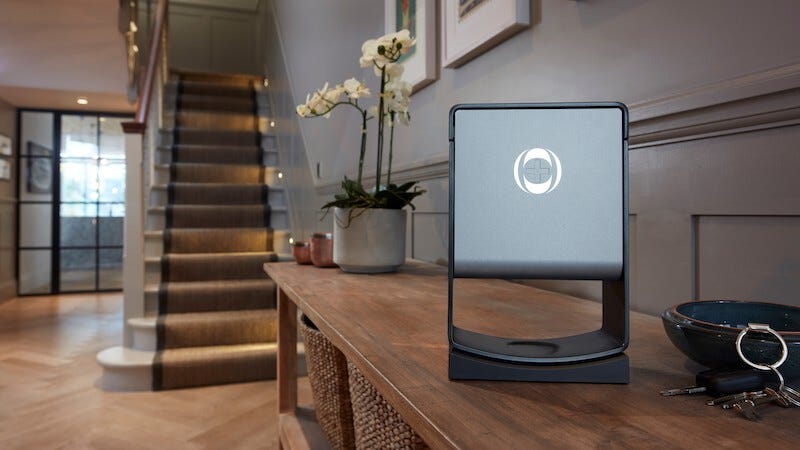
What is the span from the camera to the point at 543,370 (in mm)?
441

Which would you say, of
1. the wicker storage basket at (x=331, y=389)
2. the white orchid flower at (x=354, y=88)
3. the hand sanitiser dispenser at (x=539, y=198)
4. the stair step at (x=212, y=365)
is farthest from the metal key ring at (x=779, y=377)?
the stair step at (x=212, y=365)

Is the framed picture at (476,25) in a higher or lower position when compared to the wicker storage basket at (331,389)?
higher

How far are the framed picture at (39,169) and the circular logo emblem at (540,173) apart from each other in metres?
6.38

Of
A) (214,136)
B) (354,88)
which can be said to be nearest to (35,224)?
(214,136)

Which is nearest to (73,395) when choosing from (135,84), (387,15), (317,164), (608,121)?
(317,164)

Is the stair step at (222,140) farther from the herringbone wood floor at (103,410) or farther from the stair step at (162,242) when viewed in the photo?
the herringbone wood floor at (103,410)

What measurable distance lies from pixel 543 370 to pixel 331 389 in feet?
2.20

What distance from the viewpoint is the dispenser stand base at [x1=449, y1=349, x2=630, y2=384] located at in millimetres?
434

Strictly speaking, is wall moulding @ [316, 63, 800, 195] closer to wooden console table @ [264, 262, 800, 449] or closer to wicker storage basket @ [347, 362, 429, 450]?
wooden console table @ [264, 262, 800, 449]

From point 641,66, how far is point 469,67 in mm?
569

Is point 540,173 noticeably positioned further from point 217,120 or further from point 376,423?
point 217,120

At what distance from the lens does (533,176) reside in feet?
1.52

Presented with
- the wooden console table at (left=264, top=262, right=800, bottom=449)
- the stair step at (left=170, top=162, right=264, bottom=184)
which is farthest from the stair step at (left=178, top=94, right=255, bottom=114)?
the wooden console table at (left=264, top=262, right=800, bottom=449)

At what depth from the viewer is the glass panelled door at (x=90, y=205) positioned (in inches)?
222
